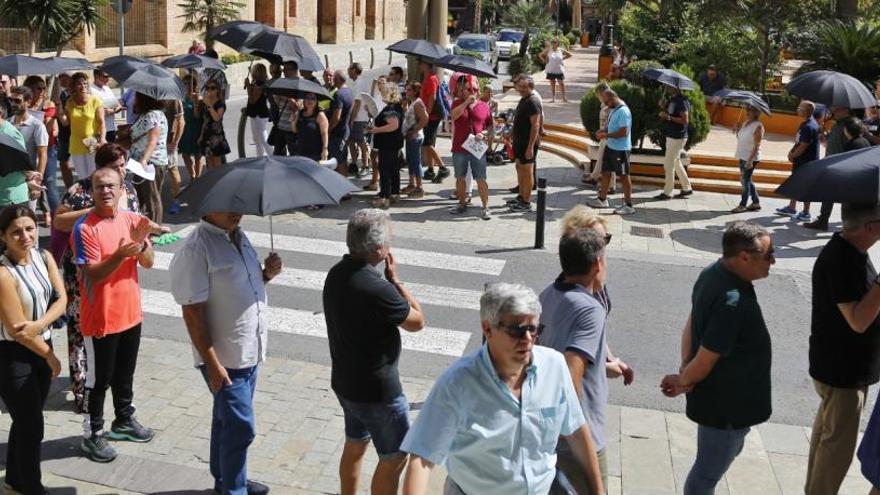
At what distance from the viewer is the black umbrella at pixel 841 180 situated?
5215 mm

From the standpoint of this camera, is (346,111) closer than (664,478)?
No

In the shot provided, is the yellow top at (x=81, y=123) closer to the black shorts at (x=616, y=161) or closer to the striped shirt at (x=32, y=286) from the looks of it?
the black shorts at (x=616, y=161)

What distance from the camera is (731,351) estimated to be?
4.79m

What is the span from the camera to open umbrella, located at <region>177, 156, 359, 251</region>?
16.9 feet

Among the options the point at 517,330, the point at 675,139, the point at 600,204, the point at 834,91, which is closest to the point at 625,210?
the point at 600,204

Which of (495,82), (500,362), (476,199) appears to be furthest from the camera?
(495,82)

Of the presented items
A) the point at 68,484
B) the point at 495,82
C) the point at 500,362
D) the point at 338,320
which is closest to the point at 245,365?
the point at 338,320

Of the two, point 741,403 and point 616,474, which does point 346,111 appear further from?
point 741,403

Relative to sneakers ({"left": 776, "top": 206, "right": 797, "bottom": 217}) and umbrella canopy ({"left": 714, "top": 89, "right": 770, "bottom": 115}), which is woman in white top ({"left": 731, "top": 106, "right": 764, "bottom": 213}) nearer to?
umbrella canopy ({"left": 714, "top": 89, "right": 770, "bottom": 115})

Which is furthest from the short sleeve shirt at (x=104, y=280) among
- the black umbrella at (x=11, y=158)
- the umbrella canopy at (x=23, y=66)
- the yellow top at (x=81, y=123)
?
the umbrella canopy at (x=23, y=66)

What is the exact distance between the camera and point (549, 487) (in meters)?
3.77

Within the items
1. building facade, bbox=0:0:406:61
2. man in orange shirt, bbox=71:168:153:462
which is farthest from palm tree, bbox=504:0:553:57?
man in orange shirt, bbox=71:168:153:462

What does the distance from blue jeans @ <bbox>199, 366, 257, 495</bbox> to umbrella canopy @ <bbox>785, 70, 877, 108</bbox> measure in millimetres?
9309

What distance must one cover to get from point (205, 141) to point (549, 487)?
1109 cm
